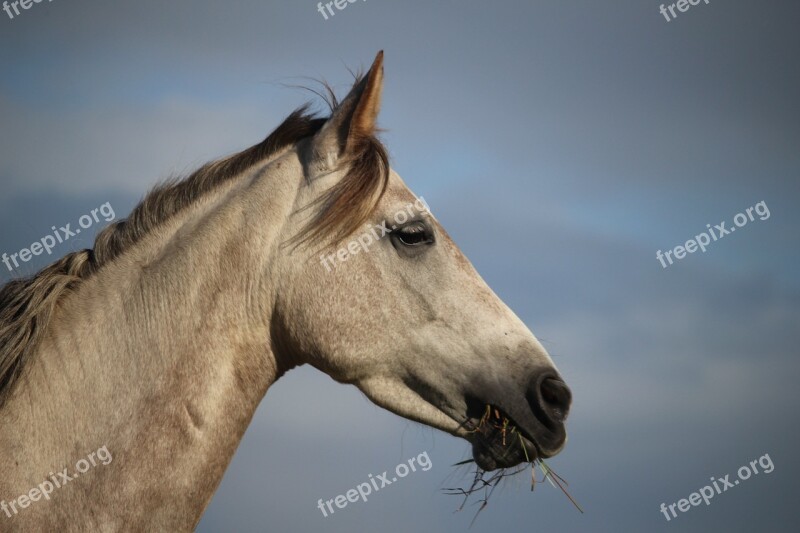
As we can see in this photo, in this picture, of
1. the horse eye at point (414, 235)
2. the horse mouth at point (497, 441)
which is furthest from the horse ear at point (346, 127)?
the horse mouth at point (497, 441)

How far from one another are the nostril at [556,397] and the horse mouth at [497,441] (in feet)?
0.66

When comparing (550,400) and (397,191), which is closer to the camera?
(550,400)

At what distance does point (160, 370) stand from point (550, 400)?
2.07m

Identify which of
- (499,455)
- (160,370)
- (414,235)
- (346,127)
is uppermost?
(346,127)

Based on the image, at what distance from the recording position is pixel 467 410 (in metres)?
4.38

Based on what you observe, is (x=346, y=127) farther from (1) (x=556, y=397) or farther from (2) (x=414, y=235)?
(1) (x=556, y=397)

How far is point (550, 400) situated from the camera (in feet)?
14.1

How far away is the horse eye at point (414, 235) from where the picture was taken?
14.7 ft

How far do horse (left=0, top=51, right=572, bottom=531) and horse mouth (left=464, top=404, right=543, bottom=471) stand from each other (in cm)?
1

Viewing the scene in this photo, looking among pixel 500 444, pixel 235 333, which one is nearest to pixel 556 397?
pixel 500 444

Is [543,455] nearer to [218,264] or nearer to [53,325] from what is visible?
[218,264]

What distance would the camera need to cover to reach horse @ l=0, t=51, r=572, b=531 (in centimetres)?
382

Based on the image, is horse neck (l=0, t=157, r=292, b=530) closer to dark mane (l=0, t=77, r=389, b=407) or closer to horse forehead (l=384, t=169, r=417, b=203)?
dark mane (l=0, t=77, r=389, b=407)

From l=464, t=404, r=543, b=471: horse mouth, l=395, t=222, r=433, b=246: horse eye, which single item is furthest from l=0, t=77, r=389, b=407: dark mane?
l=464, t=404, r=543, b=471: horse mouth
